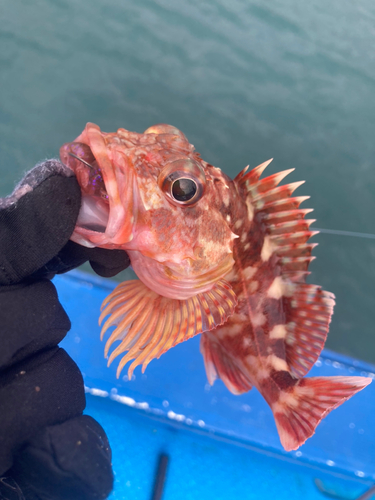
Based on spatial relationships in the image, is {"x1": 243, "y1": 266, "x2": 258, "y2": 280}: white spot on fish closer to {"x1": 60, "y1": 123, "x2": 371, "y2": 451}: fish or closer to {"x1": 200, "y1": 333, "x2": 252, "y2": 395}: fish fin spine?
{"x1": 60, "y1": 123, "x2": 371, "y2": 451}: fish

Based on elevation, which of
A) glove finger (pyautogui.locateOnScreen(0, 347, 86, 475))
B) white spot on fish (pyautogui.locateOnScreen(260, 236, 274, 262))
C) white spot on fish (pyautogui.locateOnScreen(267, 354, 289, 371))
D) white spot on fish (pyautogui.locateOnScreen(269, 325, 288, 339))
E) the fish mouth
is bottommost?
glove finger (pyautogui.locateOnScreen(0, 347, 86, 475))

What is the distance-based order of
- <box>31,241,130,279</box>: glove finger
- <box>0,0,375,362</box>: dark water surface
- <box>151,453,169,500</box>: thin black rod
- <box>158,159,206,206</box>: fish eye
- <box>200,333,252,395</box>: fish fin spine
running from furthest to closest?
1. <box>0,0,375,362</box>: dark water surface
2. <box>151,453,169,500</box>: thin black rod
3. <box>200,333,252,395</box>: fish fin spine
4. <box>31,241,130,279</box>: glove finger
5. <box>158,159,206,206</box>: fish eye

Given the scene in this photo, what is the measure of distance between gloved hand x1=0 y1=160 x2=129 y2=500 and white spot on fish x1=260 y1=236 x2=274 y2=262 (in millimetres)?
985

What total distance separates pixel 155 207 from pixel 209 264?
356mm

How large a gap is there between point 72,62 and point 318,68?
453 centimetres

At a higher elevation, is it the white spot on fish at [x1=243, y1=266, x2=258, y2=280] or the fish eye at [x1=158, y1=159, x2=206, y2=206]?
the fish eye at [x1=158, y1=159, x2=206, y2=206]

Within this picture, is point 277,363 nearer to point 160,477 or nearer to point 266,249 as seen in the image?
point 266,249

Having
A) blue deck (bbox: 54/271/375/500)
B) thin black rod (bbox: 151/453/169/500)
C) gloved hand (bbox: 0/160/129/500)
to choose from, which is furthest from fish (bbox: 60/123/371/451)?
thin black rod (bbox: 151/453/169/500)

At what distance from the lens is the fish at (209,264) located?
4.40 feet

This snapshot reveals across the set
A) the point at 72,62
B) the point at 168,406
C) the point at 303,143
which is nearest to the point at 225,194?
the point at 168,406

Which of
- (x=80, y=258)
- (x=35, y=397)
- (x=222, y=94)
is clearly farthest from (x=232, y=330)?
(x=222, y=94)

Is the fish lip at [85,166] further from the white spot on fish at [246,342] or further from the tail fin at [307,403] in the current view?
the tail fin at [307,403]

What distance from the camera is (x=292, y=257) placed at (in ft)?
6.23

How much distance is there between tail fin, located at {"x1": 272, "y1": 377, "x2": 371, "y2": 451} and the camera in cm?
185
